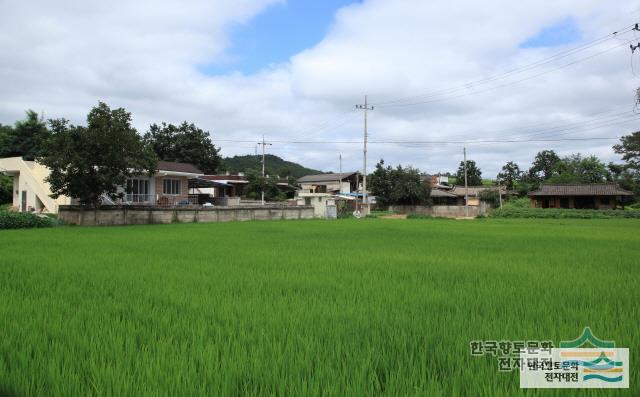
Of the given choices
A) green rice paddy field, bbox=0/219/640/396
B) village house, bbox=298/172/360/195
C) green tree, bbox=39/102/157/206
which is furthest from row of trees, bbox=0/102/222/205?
village house, bbox=298/172/360/195

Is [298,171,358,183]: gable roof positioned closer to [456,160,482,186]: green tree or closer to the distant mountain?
the distant mountain

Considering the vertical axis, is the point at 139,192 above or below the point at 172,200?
above

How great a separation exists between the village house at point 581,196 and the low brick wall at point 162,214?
30604mm

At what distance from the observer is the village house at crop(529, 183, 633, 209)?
44.1 m

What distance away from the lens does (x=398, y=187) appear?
46312mm

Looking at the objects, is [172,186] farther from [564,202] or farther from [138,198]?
[564,202]

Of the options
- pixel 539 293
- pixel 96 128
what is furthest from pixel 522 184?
pixel 539 293

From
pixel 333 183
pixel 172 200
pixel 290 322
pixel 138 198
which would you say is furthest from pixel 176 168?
pixel 290 322

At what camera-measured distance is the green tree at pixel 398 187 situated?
151 ft

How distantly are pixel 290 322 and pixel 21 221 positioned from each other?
19085 mm

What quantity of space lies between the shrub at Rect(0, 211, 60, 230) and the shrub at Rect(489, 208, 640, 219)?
36187 mm

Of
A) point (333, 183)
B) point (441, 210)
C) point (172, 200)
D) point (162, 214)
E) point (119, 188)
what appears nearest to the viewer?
point (162, 214)

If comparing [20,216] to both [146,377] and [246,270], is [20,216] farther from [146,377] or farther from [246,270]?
[146,377]

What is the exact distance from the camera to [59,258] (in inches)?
347
